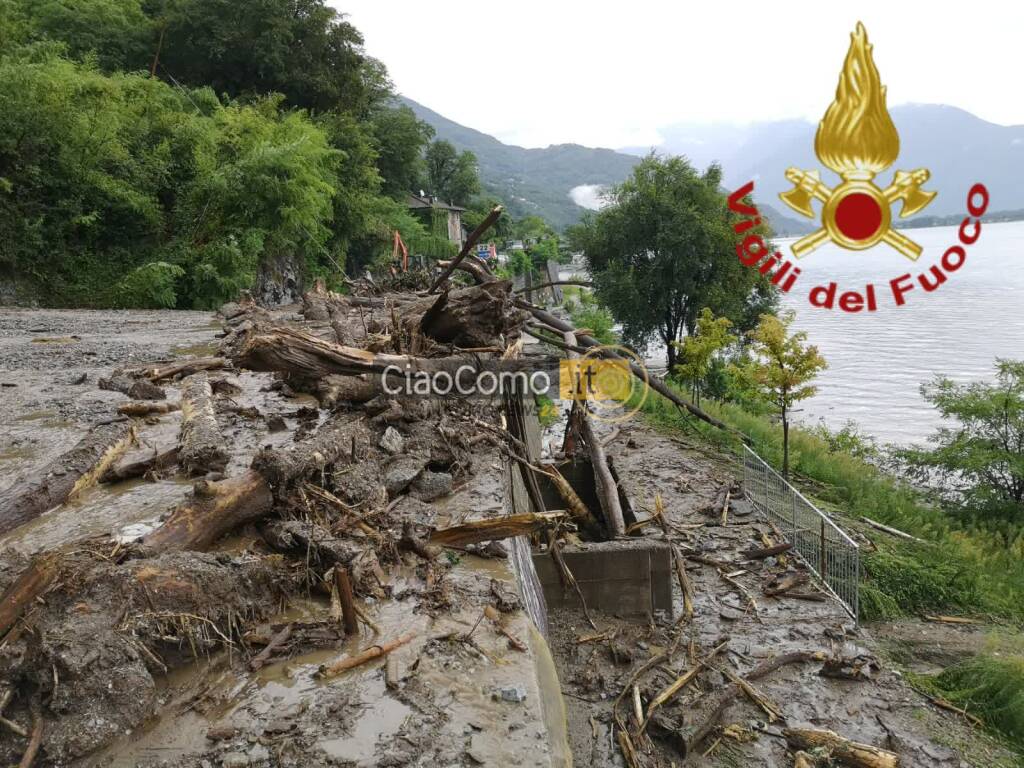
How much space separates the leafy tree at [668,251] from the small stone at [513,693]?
2712cm

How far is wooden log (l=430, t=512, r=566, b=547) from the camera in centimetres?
416

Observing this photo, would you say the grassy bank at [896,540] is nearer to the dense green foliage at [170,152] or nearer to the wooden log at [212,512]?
the wooden log at [212,512]

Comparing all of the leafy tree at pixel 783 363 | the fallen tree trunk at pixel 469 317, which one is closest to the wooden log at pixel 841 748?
the fallen tree trunk at pixel 469 317

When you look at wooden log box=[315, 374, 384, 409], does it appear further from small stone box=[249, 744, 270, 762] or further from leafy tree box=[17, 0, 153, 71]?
leafy tree box=[17, 0, 153, 71]

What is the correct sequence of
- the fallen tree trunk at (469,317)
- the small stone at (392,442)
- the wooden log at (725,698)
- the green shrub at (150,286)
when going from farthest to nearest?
the green shrub at (150,286) < the fallen tree trunk at (469,317) < the wooden log at (725,698) < the small stone at (392,442)

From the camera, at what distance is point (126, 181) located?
709 inches

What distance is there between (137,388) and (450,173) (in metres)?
61.8

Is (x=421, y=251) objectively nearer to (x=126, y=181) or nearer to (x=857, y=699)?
(x=126, y=181)

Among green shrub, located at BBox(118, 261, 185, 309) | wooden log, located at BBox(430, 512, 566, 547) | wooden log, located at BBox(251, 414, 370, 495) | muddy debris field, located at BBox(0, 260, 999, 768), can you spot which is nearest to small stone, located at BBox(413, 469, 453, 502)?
muddy debris field, located at BBox(0, 260, 999, 768)

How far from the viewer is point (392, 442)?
18.2 ft

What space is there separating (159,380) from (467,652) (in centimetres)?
655

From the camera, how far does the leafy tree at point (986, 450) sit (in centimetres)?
1727

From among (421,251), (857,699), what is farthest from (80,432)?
(421,251)

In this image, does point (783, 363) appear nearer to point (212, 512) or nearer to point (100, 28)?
point (212, 512)
